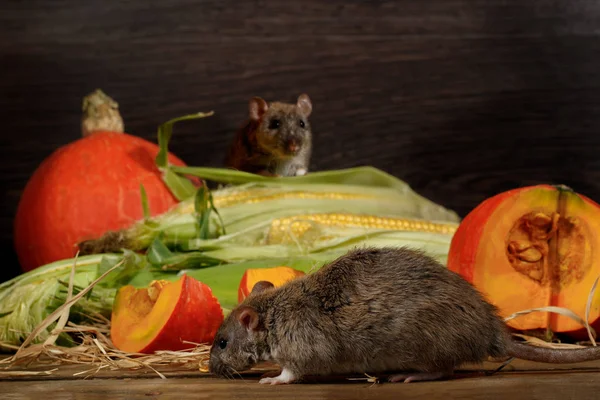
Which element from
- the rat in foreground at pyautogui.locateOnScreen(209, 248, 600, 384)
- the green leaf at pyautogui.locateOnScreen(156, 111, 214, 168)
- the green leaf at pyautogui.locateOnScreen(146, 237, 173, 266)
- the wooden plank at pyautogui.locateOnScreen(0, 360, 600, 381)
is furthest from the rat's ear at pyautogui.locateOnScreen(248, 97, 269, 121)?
the rat in foreground at pyautogui.locateOnScreen(209, 248, 600, 384)

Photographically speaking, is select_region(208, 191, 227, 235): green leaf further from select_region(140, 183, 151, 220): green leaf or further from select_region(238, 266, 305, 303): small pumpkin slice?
select_region(238, 266, 305, 303): small pumpkin slice

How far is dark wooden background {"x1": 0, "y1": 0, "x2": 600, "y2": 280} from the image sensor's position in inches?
125

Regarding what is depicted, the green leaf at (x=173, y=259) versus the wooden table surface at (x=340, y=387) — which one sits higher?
the green leaf at (x=173, y=259)

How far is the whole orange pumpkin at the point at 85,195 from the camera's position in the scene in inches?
103

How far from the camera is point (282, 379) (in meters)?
1.31

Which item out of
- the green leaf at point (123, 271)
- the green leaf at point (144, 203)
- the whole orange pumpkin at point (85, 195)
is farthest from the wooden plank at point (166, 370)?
the whole orange pumpkin at point (85, 195)

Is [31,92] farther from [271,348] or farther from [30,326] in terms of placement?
[271,348]

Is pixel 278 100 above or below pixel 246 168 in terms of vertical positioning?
above

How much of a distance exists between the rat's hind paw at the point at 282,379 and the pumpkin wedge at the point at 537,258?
60 cm

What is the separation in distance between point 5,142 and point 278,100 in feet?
3.66

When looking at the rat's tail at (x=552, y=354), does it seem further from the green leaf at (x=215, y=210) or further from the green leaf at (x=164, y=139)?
the green leaf at (x=164, y=139)

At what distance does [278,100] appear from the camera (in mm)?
3260

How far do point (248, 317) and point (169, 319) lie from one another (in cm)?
33

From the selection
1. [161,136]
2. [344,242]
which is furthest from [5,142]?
[344,242]
